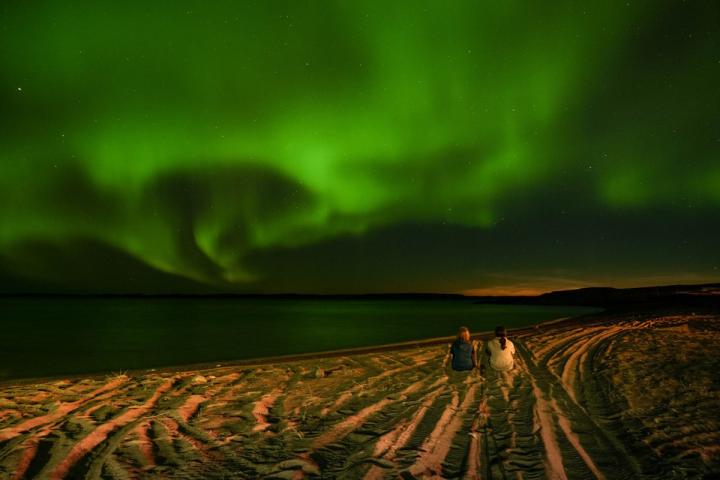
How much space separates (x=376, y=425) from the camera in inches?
295

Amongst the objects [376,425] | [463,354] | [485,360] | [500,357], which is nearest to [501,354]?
[500,357]

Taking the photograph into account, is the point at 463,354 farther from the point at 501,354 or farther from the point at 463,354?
the point at 501,354

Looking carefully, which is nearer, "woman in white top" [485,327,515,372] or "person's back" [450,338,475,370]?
"woman in white top" [485,327,515,372]

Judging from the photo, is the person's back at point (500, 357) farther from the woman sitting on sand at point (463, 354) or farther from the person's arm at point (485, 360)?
the woman sitting on sand at point (463, 354)

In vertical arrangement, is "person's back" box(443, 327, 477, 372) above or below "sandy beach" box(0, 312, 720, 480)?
above

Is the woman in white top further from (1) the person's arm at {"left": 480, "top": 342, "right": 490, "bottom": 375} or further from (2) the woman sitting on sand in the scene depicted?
(2) the woman sitting on sand

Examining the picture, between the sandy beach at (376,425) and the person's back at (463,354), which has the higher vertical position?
the person's back at (463,354)

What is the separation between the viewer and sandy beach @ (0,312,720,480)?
18.6ft

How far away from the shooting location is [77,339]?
39312 mm

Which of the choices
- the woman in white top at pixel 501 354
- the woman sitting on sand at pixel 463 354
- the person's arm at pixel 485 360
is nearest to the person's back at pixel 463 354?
the woman sitting on sand at pixel 463 354

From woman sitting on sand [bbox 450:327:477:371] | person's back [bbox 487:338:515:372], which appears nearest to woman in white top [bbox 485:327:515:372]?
person's back [bbox 487:338:515:372]

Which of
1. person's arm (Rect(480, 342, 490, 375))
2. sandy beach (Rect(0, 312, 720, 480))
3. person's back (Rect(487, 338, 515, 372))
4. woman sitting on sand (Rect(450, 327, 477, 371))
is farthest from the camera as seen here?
person's arm (Rect(480, 342, 490, 375))

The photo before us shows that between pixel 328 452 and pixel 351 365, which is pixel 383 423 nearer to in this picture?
pixel 328 452

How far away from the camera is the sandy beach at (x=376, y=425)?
5680mm
